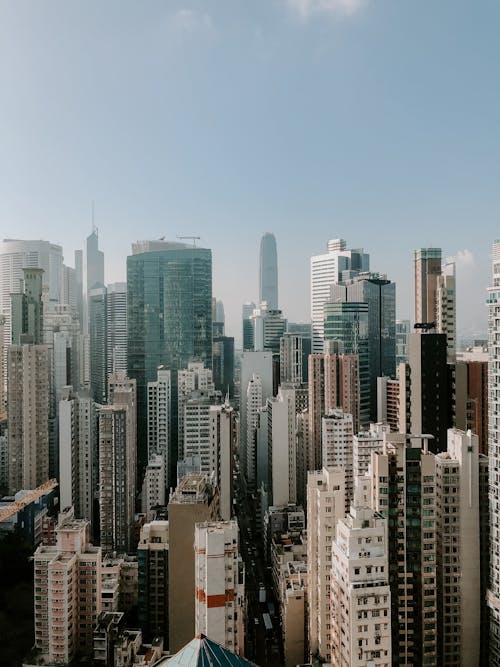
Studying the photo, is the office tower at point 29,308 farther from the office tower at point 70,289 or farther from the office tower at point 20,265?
the office tower at point 70,289

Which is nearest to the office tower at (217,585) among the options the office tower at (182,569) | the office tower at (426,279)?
the office tower at (182,569)

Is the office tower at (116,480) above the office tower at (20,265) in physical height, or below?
below

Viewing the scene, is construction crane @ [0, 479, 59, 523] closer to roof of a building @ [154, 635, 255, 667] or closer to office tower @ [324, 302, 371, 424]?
roof of a building @ [154, 635, 255, 667]

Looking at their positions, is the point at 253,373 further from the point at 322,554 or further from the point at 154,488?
the point at 322,554

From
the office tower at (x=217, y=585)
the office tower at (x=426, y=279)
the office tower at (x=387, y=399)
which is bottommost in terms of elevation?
the office tower at (x=217, y=585)

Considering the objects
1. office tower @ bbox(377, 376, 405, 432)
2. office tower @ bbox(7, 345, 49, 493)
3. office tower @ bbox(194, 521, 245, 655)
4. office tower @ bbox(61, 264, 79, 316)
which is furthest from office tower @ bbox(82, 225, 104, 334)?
office tower @ bbox(194, 521, 245, 655)

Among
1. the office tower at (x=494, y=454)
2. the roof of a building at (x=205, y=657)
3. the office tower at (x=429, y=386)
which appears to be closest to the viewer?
the roof of a building at (x=205, y=657)

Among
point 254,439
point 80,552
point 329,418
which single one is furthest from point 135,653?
point 254,439
